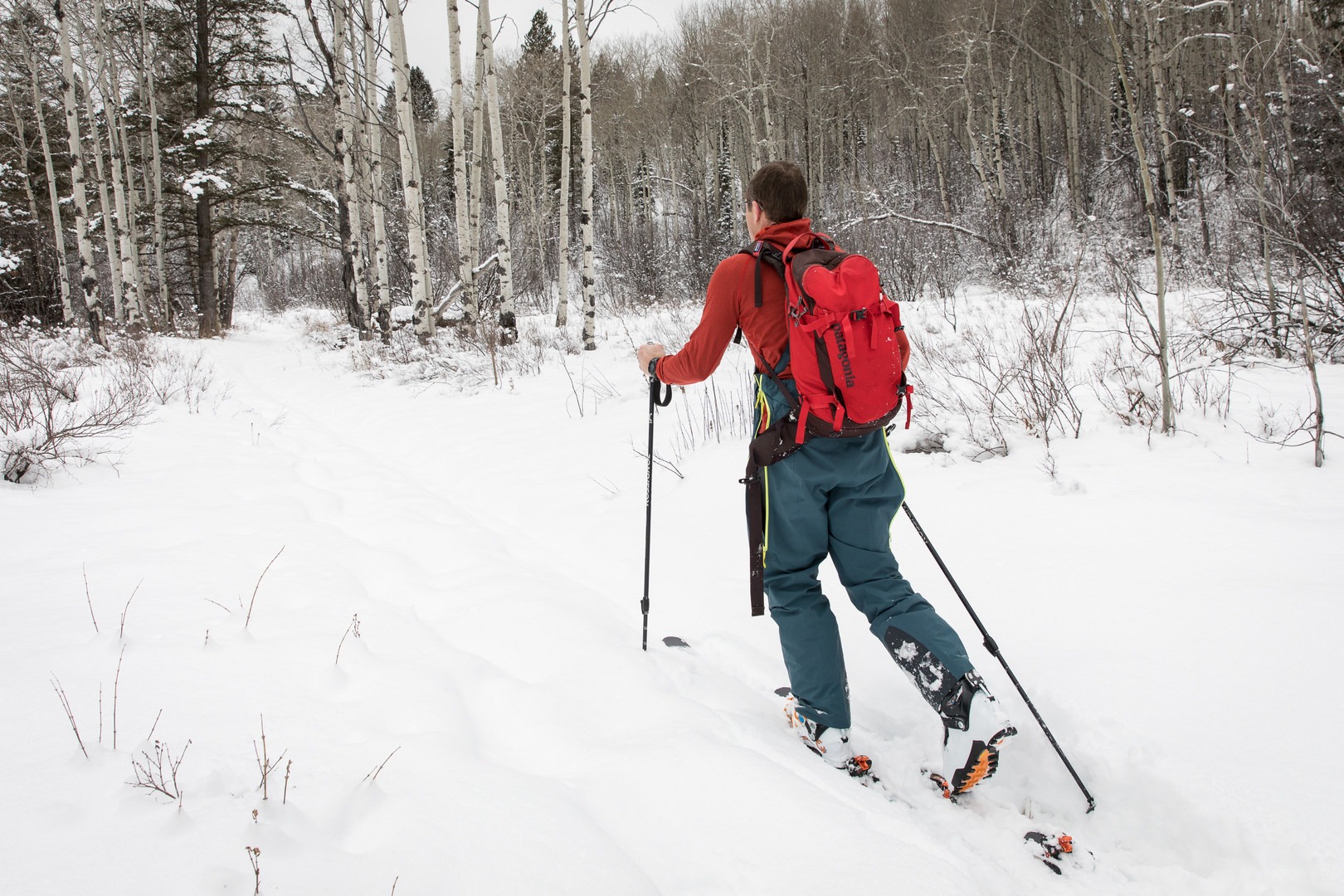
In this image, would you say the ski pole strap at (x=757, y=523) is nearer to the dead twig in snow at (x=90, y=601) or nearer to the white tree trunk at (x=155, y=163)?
the dead twig in snow at (x=90, y=601)

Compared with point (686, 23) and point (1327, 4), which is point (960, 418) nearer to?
point (1327, 4)

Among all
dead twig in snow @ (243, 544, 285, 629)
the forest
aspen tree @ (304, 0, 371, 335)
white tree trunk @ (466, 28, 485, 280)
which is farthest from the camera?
white tree trunk @ (466, 28, 485, 280)

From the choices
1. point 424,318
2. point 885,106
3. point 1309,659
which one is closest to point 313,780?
point 1309,659

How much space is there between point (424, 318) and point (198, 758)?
1035 centimetres

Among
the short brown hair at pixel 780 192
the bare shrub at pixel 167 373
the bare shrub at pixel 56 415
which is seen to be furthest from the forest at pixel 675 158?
the bare shrub at pixel 56 415

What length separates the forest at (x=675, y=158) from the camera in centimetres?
641

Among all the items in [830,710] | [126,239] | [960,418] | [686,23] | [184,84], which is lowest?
[830,710]

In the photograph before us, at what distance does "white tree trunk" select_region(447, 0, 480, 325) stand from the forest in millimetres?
63

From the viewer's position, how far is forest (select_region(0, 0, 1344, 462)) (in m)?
6.41

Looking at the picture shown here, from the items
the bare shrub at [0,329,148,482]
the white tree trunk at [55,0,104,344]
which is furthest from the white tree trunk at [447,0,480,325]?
the white tree trunk at [55,0,104,344]

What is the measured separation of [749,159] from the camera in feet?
86.9

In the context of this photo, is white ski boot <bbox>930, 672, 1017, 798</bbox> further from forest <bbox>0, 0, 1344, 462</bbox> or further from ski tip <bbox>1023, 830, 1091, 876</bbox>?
forest <bbox>0, 0, 1344, 462</bbox>

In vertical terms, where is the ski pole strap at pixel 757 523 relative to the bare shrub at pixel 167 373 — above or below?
below

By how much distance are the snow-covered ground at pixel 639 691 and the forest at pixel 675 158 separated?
1295mm
